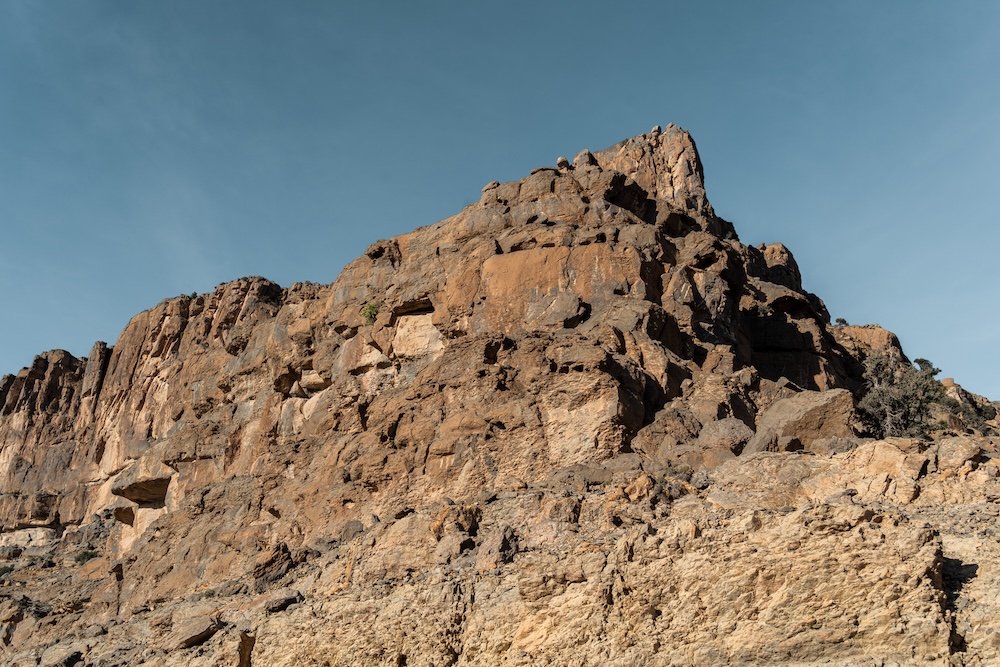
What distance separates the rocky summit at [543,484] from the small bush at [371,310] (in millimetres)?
161

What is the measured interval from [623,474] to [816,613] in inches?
294

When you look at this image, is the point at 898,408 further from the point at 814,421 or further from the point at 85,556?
the point at 85,556

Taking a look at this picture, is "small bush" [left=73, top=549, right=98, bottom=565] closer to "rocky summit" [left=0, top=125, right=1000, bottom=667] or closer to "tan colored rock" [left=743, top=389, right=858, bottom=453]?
"rocky summit" [left=0, top=125, right=1000, bottom=667]

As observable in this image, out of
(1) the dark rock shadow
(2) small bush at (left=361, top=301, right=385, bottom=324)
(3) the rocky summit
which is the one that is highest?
(2) small bush at (left=361, top=301, right=385, bottom=324)

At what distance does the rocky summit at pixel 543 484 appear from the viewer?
1466cm

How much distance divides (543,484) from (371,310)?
13976mm

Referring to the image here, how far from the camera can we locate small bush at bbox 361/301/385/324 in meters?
33.7

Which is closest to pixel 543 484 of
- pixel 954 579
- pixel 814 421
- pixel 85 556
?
pixel 814 421

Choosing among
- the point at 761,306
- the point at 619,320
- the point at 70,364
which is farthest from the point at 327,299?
the point at 70,364

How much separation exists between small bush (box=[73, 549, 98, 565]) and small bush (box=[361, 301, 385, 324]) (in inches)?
820

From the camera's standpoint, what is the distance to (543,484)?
21.9m

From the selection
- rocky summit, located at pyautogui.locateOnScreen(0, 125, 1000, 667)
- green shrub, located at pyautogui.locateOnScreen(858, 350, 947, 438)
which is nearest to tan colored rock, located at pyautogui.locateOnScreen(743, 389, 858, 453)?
rocky summit, located at pyautogui.locateOnScreen(0, 125, 1000, 667)

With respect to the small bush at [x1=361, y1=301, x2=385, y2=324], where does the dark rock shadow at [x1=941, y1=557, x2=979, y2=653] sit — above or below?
below

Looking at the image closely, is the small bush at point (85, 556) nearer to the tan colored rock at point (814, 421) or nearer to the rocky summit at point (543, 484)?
the rocky summit at point (543, 484)
